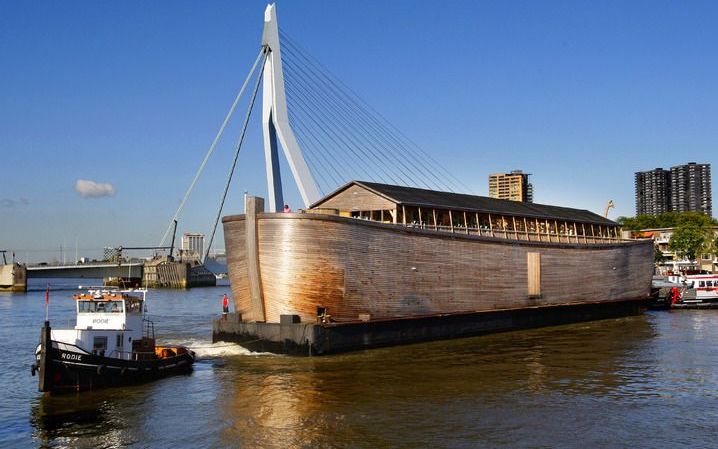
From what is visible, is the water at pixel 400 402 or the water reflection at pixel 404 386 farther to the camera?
the water reflection at pixel 404 386

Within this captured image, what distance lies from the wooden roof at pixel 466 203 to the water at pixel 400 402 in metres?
8.66

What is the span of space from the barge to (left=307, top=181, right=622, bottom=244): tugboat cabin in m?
0.09

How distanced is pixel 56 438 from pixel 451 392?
39.2 ft

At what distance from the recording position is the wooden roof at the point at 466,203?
37.4 meters

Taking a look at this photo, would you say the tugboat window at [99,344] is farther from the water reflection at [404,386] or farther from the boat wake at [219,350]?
the boat wake at [219,350]

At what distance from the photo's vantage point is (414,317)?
1355 inches

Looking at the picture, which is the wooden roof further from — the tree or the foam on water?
the tree

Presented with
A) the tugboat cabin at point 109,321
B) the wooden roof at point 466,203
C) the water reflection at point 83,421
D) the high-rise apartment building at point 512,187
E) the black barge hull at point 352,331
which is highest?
the high-rise apartment building at point 512,187

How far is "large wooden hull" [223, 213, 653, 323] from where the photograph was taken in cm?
2989

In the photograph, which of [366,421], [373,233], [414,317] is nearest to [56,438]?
[366,421]

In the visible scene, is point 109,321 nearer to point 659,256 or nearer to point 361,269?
point 361,269

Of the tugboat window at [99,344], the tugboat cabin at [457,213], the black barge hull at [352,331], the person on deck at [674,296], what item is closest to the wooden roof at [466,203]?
the tugboat cabin at [457,213]

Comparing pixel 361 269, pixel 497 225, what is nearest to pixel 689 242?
pixel 497 225

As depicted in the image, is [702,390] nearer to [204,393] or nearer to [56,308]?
[204,393]
